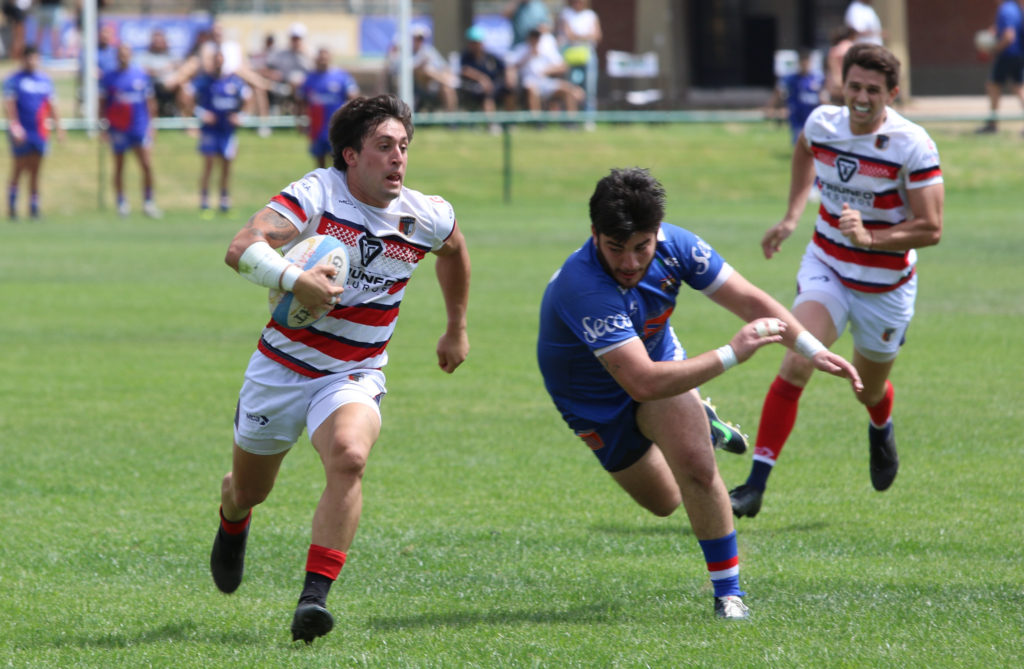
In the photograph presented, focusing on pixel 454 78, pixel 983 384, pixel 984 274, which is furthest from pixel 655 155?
pixel 983 384

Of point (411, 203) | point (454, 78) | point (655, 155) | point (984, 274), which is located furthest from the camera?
point (454, 78)

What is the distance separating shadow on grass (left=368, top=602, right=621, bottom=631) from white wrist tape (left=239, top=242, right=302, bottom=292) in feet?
4.41

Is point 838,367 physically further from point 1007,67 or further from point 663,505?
point 1007,67

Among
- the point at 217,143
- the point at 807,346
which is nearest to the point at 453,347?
the point at 807,346

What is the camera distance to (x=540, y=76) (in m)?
27.8

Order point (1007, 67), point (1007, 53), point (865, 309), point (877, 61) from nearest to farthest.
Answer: point (877, 61) → point (865, 309) → point (1007, 53) → point (1007, 67)

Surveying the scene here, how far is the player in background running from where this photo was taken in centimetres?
680

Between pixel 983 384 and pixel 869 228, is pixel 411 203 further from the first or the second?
pixel 983 384

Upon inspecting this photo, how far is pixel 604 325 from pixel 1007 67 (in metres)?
22.6

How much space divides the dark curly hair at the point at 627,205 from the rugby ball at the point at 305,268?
3.04ft

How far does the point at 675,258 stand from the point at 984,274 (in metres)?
11.2

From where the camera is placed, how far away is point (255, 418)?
17.2 feet

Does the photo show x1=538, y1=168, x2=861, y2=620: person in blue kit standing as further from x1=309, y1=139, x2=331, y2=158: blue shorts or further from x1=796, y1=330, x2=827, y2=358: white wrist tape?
x1=309, y1=139, x2=331, y2=158: blue shorts

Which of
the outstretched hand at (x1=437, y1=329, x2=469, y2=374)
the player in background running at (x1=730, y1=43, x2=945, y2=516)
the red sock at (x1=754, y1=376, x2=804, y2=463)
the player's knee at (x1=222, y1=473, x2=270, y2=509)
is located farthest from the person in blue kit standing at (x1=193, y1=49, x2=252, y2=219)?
the player's knee at (x1=222, y1=473, x2=270, y2=509)
